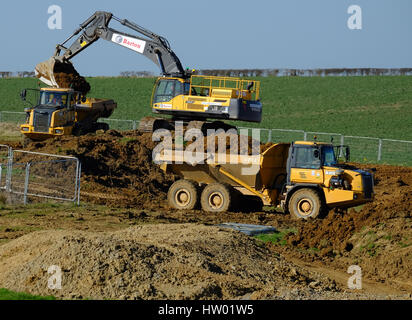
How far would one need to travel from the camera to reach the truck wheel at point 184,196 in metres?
23.1

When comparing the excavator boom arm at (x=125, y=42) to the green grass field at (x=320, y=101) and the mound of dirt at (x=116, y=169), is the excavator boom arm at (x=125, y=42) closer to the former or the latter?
the mound of dirt at (x=116, y=169)

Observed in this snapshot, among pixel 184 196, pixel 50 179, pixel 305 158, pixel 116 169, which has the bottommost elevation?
pixel 184 196

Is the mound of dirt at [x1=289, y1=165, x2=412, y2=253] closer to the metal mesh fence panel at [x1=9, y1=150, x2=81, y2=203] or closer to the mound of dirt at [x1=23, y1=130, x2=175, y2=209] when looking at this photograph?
the mound of dirt at [x1=23, y1=130, x2=175, y2=209]

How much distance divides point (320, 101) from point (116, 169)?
44273 mm

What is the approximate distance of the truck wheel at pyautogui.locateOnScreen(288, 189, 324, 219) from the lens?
2147 centimetres

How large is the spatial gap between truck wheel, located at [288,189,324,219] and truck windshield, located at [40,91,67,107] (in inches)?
545

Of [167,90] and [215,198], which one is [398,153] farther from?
[215,198]

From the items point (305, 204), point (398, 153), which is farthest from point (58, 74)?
point (398, 153)

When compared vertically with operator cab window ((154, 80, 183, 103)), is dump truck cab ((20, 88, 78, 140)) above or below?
below

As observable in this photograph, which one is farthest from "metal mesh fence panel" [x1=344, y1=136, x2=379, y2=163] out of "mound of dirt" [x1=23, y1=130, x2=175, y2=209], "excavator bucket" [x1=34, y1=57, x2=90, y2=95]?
"excavator bucket" [x1=34, y1=57, x2=90, y2=95]

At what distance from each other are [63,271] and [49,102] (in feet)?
67.8

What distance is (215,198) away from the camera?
22.9 metres

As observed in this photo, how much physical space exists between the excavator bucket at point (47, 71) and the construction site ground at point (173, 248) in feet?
20.1
